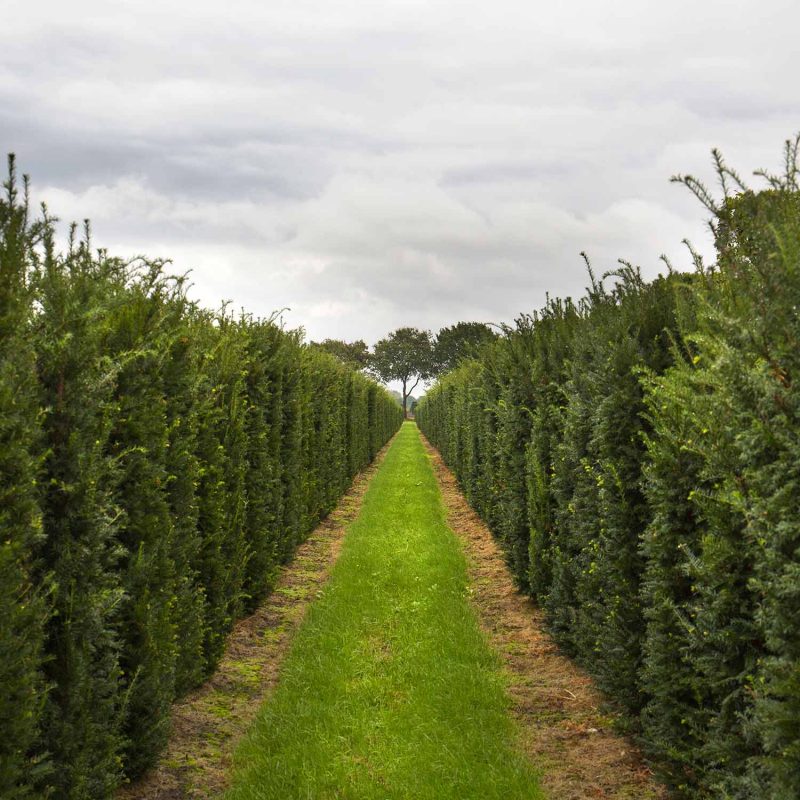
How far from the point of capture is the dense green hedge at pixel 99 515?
3.28 metres

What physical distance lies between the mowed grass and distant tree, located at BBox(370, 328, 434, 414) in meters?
105

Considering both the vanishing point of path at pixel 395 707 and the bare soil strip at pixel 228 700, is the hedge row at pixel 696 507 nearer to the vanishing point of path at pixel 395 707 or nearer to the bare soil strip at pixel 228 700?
the vanishing point of path at pixel 395 707

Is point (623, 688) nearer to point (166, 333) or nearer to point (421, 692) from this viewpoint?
point (421, 692)

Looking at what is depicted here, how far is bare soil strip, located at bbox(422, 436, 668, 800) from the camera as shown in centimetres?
488

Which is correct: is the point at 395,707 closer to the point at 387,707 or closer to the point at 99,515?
the point at 387,707

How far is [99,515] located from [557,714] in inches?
160

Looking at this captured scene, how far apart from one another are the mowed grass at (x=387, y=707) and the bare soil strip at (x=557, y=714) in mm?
196

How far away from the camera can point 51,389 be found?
386 cm

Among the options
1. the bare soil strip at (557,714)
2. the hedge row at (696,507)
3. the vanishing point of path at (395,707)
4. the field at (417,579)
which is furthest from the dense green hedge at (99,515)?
the hedge row at (696,507)

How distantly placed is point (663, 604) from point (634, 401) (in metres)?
1.65

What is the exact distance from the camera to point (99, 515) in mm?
4043

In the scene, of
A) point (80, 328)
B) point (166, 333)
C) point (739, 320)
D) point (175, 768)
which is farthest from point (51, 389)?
point (739, 320)

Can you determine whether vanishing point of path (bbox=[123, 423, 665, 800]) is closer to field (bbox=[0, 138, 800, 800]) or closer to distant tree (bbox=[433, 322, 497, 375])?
field (bbox=[0, 138, 800, 800])

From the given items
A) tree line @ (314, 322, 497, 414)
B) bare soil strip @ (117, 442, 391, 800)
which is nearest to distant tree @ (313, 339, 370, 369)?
tree line @ (314, 322, 497, 414)
